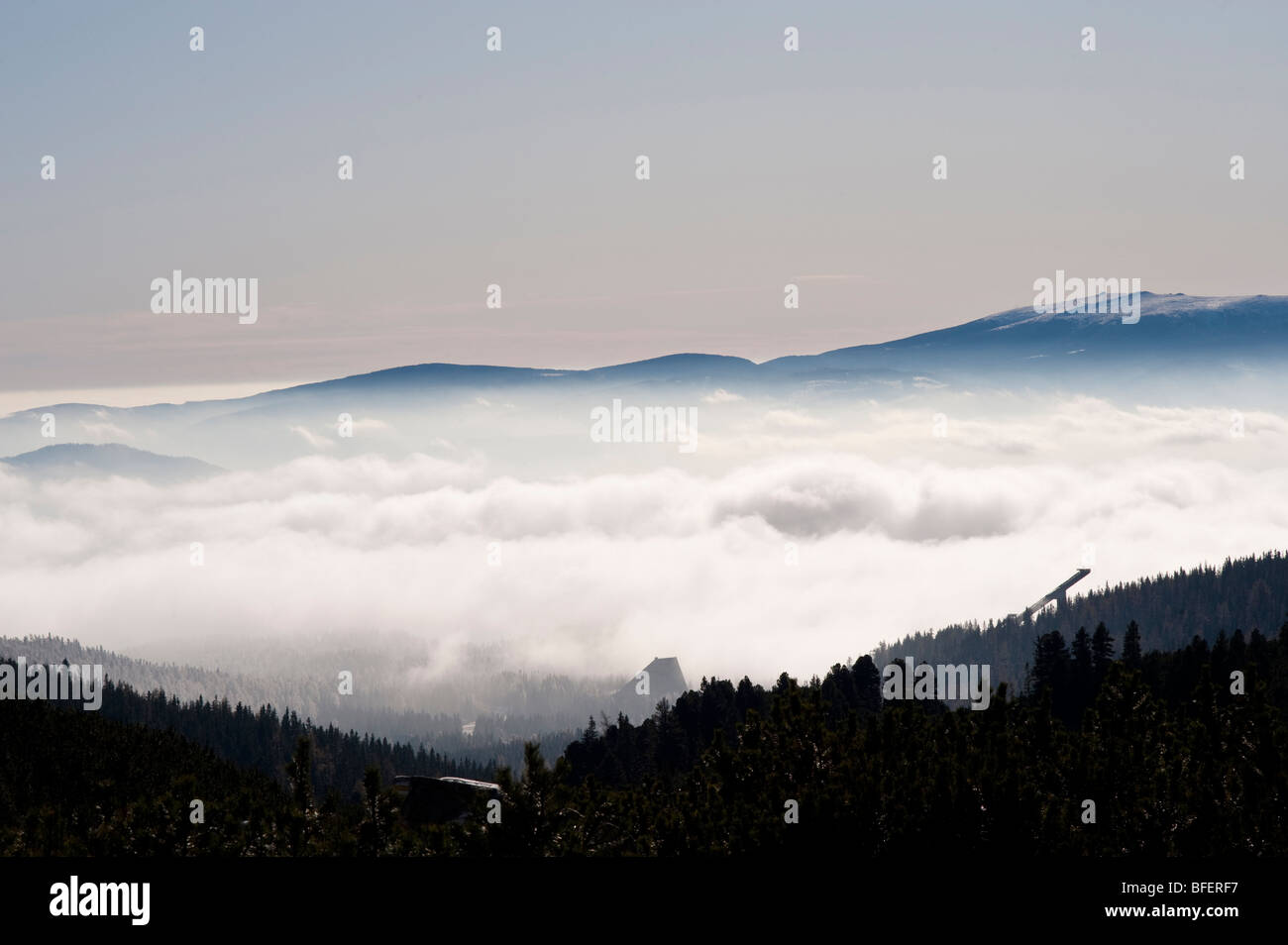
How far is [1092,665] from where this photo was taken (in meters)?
142

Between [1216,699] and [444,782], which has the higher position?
[1216,699]

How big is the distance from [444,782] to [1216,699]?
45.7 meters

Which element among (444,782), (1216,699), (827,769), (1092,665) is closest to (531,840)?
(827,769)

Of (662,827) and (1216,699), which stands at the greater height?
(1216,699)

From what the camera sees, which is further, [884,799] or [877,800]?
[884,799]
